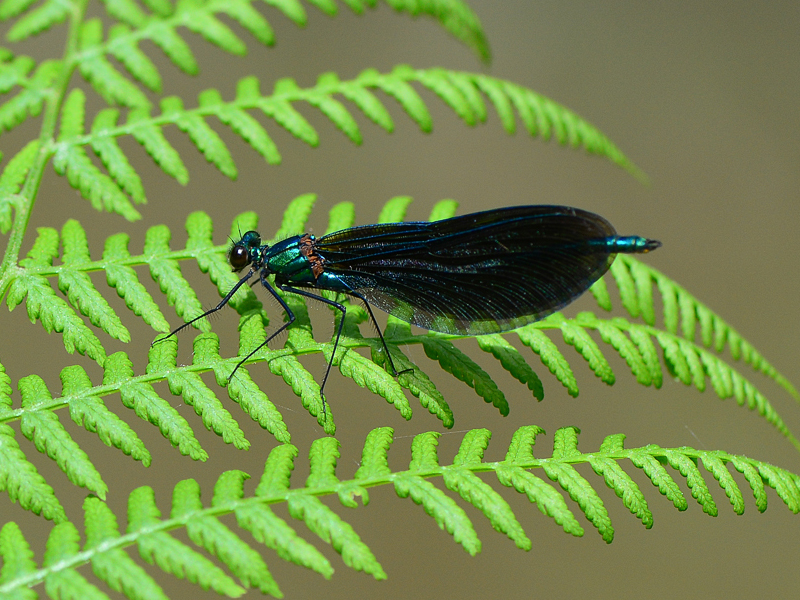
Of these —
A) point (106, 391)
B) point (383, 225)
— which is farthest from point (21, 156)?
point (383, 225)

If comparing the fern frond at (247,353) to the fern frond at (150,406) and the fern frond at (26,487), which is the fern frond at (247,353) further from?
the fern frond at (26,487)

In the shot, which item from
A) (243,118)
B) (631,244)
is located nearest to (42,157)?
(243,118)

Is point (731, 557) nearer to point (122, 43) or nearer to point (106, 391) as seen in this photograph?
point (106, 391)

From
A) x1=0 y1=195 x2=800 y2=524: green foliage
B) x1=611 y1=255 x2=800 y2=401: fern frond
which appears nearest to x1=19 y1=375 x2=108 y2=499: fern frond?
x1=0 y1=195 x2=800 y2=524: green foliage

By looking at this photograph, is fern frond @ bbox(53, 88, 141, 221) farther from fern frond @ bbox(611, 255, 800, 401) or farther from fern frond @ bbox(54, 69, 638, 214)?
fern frond @ bbox(611, 255, 800, 401)

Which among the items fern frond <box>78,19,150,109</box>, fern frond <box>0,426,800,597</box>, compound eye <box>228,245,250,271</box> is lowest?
fern frond <box>0,426,800,597</box>

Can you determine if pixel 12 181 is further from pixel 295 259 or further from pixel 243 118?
pixel 295 259

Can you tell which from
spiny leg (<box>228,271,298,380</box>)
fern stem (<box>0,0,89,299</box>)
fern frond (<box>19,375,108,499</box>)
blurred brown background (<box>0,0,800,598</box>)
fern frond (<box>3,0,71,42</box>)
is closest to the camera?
fern frond (<box>19,375,108,499</box>)

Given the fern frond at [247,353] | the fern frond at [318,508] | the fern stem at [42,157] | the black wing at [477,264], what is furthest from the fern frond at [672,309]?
the fern stem at [42,157]
